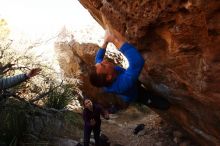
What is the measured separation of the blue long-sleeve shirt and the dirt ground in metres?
3.98

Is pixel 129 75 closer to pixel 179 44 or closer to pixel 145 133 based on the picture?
pixel 179 44

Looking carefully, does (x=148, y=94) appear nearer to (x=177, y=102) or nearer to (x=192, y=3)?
(x=177, y=102)

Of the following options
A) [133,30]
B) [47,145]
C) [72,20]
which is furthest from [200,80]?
[72,20]

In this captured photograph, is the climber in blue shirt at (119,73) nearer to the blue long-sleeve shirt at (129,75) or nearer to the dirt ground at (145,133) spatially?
the blue long-sleeve shirt at (129,75)

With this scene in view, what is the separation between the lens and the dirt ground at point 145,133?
30.4ft

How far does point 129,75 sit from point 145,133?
532 centimetres

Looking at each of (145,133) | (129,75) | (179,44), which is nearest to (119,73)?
(129,75)

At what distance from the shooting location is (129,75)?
496 centimetres

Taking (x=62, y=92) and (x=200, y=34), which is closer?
(x=200, y=34)

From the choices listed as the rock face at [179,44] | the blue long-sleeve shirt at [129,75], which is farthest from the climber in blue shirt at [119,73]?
the rock face at [179,44]

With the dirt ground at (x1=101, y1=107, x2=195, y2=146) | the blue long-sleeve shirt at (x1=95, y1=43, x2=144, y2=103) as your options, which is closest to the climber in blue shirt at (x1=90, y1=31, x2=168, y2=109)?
the blue long-sleeve shirt at (x1=95, y1=43, x2=144, y2=103)

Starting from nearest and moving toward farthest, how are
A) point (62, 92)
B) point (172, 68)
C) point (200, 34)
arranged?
Answer: point (200, 34) < point (172, 68) < point (62, 92)

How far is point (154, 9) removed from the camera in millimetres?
4531

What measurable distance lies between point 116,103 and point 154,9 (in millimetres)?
8759
